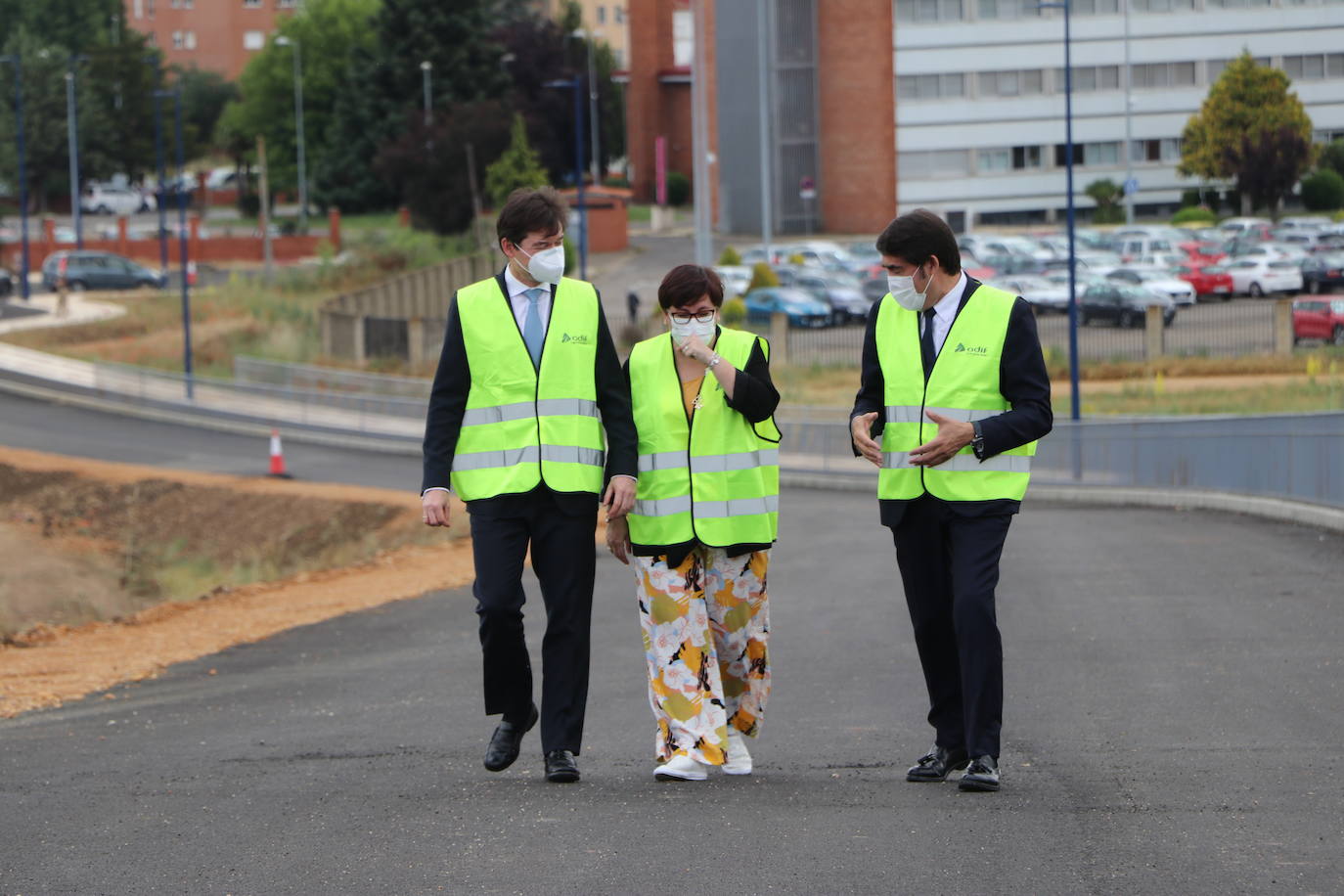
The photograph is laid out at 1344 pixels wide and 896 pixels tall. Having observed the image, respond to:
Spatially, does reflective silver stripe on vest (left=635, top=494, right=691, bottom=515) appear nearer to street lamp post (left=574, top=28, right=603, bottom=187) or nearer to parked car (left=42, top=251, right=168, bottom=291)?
parked car (left=42, top=251, right=168, bottom=291)

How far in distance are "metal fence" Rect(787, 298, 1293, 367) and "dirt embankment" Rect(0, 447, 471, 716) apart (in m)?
18.9

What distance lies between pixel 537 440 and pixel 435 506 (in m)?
0.41

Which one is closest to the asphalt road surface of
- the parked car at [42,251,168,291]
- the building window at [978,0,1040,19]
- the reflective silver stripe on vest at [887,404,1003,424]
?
the reflective silver stripe on vest at [887,404,1003,424]

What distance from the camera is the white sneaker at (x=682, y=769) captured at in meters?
6.13

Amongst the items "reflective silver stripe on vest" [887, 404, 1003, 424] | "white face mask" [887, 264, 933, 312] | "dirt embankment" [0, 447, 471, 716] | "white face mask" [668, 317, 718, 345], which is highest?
"white face mask" [887, 264, 933, 312]

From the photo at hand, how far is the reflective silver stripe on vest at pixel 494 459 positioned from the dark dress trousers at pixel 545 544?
5cm

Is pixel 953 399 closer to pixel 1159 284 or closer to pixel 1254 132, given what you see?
pixel 1159 284

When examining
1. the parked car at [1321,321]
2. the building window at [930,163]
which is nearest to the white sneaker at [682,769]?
the parked car at [1321,321]

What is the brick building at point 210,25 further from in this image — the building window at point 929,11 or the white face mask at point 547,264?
the white face mask at point 547,264

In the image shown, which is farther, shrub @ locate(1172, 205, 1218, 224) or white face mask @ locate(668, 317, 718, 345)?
shrub @ locate(1172, 205, 1218, 224)

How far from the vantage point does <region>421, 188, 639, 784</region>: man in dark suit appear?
6172 mm

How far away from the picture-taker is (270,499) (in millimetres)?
29031

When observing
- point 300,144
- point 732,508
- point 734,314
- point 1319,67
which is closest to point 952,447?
point 732,508

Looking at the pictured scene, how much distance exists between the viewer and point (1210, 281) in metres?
52.8
